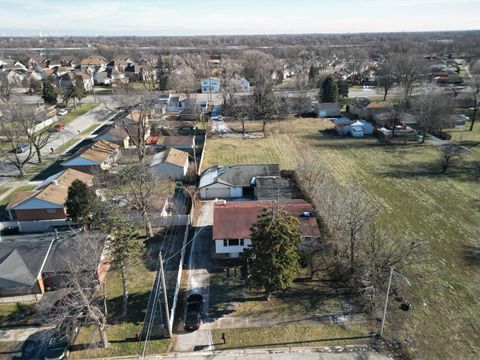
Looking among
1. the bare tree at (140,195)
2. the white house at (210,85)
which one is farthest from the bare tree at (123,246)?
the white house at (210,85)

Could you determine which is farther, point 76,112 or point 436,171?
point 76,112

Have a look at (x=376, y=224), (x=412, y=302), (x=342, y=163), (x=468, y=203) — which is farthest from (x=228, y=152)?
(x=412, y=302)

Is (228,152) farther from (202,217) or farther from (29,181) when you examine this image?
(29,181)

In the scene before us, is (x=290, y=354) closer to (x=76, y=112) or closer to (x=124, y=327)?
(x=124, y=327)

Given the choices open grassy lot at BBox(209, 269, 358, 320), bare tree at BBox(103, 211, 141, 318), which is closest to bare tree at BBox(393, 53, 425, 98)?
open grassy lot at BBox(209, 269, 358, 320)

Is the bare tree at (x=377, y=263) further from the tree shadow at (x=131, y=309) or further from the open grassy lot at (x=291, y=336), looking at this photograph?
the tree shadow at (x=131, y=309)

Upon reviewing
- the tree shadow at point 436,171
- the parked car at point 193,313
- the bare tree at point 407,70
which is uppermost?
the bare tree at point 407,70

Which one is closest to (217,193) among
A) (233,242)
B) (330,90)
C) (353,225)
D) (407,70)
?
(233,242)
